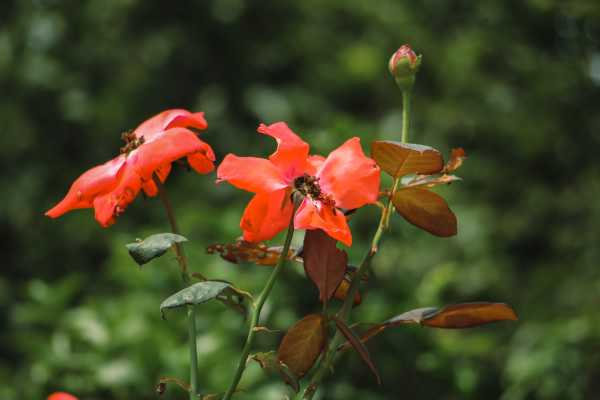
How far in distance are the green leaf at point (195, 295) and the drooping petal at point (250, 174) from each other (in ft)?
0.26

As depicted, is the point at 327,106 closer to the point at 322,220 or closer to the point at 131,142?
the point at 131,142

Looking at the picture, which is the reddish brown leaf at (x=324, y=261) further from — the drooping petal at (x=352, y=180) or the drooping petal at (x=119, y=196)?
the drooping petal at (x=119, y=196)

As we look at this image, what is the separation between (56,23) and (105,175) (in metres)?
3.27

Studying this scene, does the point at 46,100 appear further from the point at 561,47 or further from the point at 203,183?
the point at 561,47

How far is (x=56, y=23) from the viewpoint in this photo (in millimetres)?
3818

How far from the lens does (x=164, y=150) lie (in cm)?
70

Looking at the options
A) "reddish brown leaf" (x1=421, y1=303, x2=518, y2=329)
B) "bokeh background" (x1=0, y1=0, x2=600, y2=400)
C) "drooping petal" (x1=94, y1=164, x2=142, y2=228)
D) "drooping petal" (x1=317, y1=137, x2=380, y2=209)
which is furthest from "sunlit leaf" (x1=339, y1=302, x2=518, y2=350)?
"bokeh background" (x1=0, y1=0, x2=600, y2=400)

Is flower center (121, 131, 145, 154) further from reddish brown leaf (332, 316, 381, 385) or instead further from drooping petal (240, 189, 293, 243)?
reddish brown leaf (332, 316, 381, 385)

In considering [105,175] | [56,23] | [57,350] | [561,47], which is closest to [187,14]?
[56,23]

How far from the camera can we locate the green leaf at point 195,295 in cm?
63

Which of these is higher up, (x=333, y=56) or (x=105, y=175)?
(x=105, y=175)

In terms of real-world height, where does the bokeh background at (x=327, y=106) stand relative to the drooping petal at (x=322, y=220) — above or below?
below

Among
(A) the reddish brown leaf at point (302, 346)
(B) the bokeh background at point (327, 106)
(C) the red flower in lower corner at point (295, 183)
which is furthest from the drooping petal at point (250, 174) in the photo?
(B) the bokeh background at point (327, 106)

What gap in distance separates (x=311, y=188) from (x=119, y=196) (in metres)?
0.15
